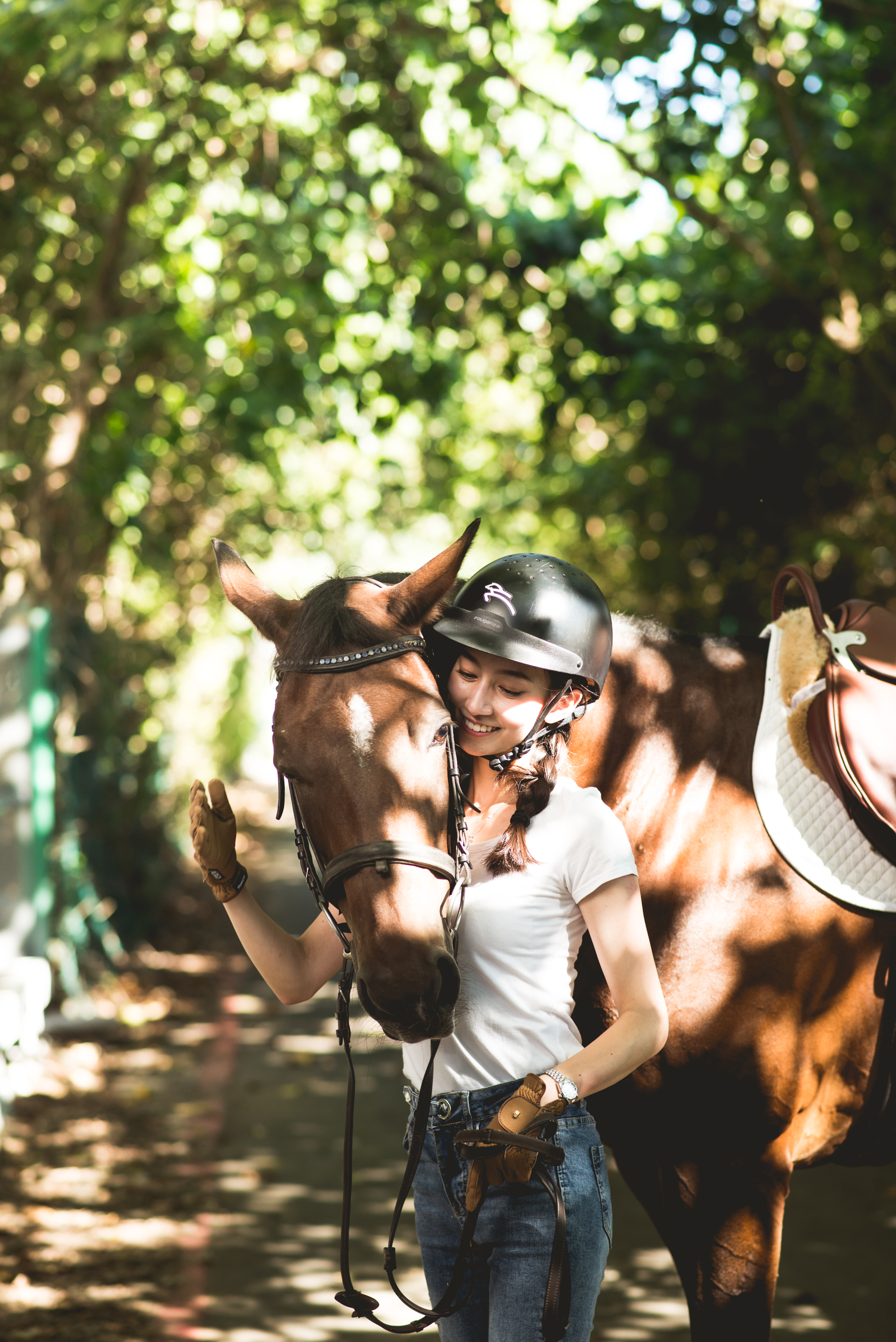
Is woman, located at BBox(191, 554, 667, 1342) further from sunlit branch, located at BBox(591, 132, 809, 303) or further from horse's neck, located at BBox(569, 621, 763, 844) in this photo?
sunlit branch, located at BBox(591, 132, 809, 303)

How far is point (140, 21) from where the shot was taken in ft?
18.3

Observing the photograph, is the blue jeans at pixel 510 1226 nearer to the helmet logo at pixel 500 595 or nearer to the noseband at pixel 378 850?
the noseband at pixel 378 850

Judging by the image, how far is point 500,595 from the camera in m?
1.93

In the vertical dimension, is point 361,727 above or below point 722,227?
below

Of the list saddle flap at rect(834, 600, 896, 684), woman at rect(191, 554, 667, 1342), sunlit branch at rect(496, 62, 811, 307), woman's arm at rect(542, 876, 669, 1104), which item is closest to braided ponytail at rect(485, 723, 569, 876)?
woman at rect(191, 554, 667, 1342)

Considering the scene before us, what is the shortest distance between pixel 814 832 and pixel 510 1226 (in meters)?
1.00

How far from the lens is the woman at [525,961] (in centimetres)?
174

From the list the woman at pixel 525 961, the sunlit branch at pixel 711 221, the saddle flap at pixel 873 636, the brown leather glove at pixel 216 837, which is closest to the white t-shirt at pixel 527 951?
the woman at pixel 525 961

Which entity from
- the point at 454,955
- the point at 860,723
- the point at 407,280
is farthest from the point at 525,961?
the point at 407,280

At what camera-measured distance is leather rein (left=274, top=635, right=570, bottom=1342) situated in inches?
64.5

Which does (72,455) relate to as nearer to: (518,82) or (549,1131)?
(518,82)

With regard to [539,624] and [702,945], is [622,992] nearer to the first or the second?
[702,945]

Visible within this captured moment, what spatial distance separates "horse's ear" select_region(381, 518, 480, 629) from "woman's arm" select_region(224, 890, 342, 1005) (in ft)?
2.00

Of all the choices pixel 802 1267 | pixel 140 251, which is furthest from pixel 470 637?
pixel 140 251
